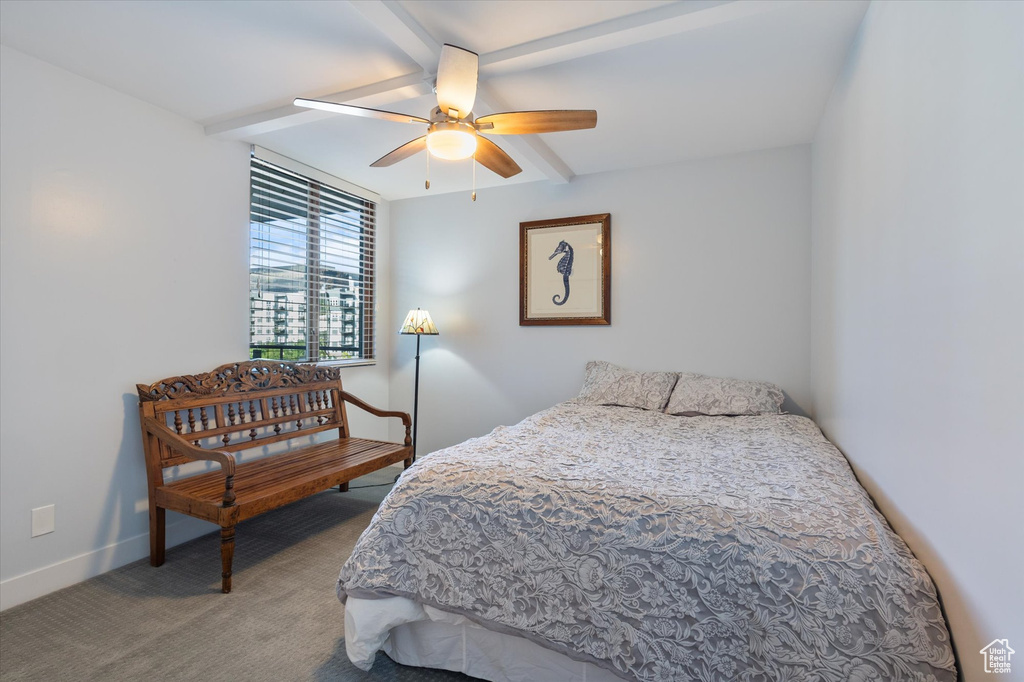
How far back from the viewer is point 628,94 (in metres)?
2.57

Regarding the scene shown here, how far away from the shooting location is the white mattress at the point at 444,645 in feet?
5.19

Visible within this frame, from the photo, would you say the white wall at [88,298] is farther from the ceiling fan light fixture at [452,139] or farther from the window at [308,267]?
the ceiling fan light fixture at [452,139]

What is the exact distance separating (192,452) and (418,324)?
→ 1934 millimetres

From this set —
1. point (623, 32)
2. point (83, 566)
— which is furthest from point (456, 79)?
point (83, 566)

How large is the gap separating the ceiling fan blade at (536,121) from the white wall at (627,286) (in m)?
1.80

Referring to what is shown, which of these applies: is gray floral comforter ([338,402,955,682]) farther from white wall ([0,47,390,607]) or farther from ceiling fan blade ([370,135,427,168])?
white wall ([0,47,390,607])

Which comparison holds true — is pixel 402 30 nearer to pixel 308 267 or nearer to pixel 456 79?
pixel 456 79

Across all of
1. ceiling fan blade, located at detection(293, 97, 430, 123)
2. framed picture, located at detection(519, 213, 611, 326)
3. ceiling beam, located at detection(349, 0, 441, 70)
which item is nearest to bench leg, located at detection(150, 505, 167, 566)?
ceiling fan blade, located at detection(293, 97, 430, 123)

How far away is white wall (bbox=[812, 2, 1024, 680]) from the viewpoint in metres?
0.92

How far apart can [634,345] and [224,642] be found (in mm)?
2956

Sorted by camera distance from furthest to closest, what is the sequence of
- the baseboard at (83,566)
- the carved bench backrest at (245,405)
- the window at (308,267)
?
the window at (308,267)
the carved bench backrest at (245,405)
the baseboard at (83,566)

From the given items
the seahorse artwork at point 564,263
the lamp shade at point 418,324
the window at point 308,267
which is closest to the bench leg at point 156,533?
the window at point 308,267

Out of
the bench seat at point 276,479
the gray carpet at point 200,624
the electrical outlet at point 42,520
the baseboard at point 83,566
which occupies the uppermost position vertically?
the bench seat at point 276,479

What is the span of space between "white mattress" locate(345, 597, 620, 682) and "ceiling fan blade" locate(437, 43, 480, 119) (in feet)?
6.10
